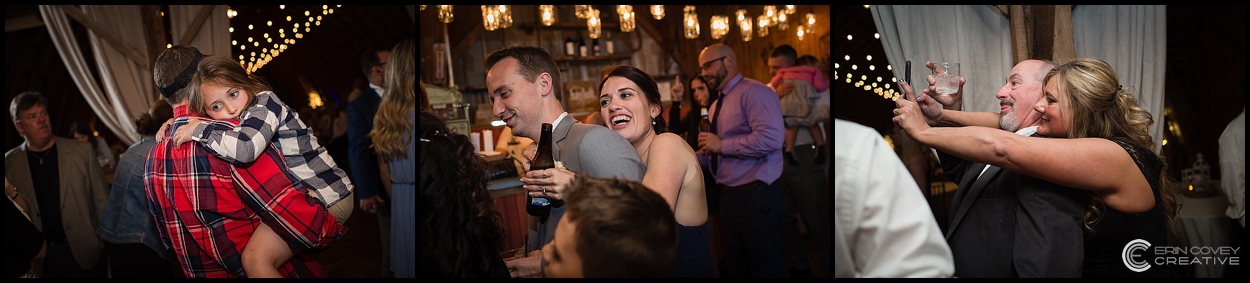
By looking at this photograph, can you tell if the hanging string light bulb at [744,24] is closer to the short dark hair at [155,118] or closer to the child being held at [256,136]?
the child being held at [256,136]

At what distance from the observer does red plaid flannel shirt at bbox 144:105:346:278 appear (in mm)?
2371

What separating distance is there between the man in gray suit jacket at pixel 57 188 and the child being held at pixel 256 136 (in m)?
1.59

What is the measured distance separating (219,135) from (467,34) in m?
1.19

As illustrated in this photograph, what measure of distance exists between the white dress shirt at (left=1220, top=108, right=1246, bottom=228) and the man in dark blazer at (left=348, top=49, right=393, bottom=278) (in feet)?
13.0

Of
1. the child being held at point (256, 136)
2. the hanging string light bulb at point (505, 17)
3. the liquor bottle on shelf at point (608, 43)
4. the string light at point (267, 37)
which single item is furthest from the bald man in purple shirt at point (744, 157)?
the child being held at point (256, 136)

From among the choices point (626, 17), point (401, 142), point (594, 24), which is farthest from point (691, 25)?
point (401, 142)

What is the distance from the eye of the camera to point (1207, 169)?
3.01 m

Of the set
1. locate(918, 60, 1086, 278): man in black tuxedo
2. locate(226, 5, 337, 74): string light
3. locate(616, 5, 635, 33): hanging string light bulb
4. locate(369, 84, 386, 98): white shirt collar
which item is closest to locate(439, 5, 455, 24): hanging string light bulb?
locate(226, 5, 337, 74): string light

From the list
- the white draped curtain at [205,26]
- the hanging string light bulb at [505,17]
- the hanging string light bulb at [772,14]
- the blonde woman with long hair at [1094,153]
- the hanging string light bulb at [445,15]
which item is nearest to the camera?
the blonde woman with long hair at [1094,153]

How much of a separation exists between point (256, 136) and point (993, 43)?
2883 mm

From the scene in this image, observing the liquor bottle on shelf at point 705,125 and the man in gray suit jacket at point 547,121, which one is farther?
the liquor bottle on shelf at point 705,125

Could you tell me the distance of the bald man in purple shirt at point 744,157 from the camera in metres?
2.92

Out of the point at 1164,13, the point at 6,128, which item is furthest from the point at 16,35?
the point at 1164,13

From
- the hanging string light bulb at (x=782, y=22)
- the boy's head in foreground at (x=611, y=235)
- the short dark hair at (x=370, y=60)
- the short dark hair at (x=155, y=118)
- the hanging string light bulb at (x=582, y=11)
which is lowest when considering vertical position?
the boy's head in foreground at (x=611, y=235)
